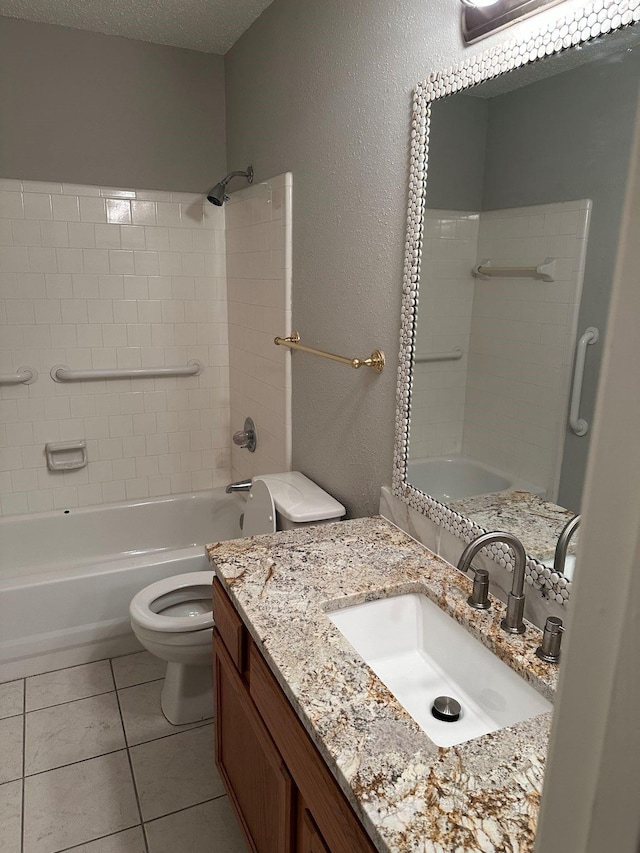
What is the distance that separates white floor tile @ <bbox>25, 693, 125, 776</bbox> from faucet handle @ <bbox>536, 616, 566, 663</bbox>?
1.55 meters

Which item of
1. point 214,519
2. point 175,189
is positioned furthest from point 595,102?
point 214,519

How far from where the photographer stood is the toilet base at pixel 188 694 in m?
2.13

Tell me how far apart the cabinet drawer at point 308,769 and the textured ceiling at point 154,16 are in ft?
7.52

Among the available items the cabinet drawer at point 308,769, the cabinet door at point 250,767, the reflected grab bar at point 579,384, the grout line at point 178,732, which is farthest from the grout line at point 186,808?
the reflected grab bar at point 579,384

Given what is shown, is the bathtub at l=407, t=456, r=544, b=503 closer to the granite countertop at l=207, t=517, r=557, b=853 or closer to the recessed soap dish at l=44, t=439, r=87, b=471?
the granite countertop at l=207, t=517, r=557, b=853

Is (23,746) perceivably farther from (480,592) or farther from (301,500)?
(480,592)

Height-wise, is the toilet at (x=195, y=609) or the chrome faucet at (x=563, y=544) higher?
the chrome faucet at (x=563, y=544)

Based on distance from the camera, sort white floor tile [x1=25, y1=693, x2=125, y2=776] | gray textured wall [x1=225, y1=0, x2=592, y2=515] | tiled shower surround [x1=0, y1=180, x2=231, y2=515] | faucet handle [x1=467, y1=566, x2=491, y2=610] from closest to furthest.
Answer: faucet handle [x1=467, y1=566, x2=491, y2=610]
gray textured wall [x1=225, y1=0, x2=592, y2=515]
white floor tile [x1=25, y1=693, x2=125, y2=776]
tiled shower surround [x1=0, y1=180, x2=231, y2=515]

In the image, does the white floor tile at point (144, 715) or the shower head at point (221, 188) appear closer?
the white floor tile at point (144, 715)

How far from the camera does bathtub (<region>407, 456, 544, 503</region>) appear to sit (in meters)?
1.36

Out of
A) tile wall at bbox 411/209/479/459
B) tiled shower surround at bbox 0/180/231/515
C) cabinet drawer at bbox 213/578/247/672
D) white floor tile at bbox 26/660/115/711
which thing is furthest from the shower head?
white floor tile at bbox 26/660/115/711

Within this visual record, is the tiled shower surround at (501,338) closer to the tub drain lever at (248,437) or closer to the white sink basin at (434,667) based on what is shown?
the white sink basin at (434,667)

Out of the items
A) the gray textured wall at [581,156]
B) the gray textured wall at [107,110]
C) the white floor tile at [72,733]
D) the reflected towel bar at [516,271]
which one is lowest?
the white floor tile at [72,733]

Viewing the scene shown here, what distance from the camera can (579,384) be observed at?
1.13 m
